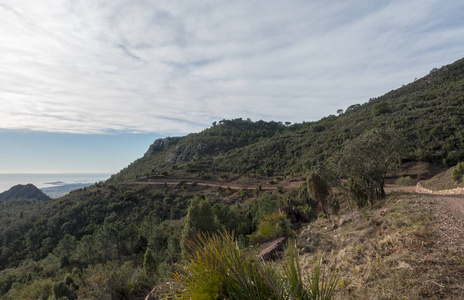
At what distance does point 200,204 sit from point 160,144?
295 ft

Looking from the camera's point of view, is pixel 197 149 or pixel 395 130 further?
pixel 197 149

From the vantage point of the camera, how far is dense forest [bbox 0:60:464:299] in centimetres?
1203

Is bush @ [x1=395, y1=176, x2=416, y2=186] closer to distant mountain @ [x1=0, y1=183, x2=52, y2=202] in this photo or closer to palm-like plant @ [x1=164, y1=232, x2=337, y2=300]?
palm-like plant @ [x1=164, y1=232, x2=337, y2=300]

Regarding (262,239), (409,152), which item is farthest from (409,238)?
(409,152)

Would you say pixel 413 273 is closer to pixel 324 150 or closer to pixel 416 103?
pixel 324 150

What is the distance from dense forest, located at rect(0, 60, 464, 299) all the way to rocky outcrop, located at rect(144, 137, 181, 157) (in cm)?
4538

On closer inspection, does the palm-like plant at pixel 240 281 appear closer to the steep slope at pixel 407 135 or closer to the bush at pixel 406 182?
the steep slope at pixel 407 135

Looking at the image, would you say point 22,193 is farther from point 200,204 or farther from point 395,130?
point 395,130

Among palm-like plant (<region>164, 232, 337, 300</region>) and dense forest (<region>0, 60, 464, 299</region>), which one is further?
dense forest (<region>0, 60, 464, 299</region>)

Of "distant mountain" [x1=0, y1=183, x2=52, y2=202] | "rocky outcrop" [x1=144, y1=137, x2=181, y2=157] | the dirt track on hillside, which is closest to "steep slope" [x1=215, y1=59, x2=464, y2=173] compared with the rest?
the dirt track on hillside

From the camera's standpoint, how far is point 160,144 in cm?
9938

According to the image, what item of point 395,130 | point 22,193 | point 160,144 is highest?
point 160,144

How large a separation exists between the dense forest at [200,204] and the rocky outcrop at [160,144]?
45.4 m

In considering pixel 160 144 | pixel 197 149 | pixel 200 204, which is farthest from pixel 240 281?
pixel 160 144
